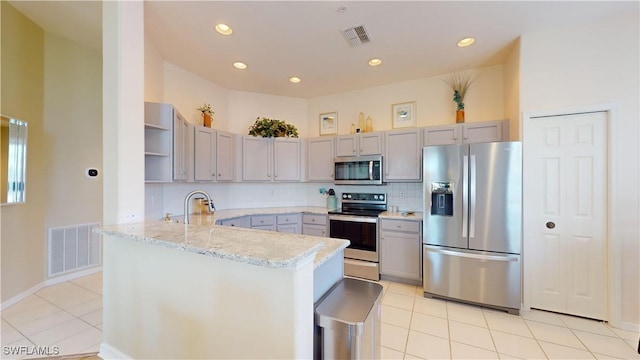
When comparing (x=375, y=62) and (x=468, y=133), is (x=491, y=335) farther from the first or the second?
(x=375, y=62)

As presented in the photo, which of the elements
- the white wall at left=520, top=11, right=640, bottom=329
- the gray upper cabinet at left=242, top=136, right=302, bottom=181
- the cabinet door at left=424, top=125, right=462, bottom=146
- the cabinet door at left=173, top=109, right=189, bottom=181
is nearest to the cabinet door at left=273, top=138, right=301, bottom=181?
the gray upper cabinet at left=242, top=136, right=302, bottom=181

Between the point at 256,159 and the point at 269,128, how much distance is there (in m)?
0.58

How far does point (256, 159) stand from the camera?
408cm

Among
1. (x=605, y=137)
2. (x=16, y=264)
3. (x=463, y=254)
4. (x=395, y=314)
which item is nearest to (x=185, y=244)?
(x=395, y=314)

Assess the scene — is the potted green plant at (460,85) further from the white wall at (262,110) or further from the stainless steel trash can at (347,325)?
the stainless steel trash can at (347,325)

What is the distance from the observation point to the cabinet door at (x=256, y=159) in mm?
4004

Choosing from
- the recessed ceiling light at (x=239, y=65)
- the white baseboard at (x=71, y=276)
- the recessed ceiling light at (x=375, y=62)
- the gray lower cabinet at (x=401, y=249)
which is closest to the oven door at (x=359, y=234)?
the gray lower cabinet at (x=401, y=249)

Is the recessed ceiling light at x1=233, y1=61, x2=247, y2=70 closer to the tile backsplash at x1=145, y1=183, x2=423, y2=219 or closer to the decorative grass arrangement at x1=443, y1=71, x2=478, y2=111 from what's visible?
the tile backsplash at x1=145, y1=183, x2=423, y2=219

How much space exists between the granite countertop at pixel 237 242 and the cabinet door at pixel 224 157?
1905 mm

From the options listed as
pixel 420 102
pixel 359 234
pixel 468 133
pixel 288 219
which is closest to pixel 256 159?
pixel 288 219

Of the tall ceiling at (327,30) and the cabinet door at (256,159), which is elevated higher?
the tall ceiling at (327,30)

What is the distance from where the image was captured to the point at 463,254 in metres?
2.74

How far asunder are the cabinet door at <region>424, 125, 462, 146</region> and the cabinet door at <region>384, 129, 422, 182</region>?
0.40 ft

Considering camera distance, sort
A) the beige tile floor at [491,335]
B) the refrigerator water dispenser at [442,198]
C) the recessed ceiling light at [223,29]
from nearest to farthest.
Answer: the beige tile floor at [491,335] → the recessed ceiling light at [223,29] → the refrigerator water dispenser at [442,198]
